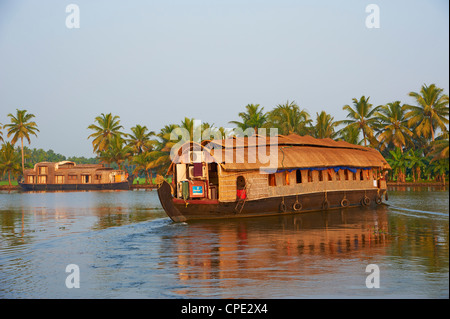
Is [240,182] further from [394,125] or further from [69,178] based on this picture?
[69,178]

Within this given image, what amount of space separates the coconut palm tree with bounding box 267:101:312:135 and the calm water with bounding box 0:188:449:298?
95.1 ft

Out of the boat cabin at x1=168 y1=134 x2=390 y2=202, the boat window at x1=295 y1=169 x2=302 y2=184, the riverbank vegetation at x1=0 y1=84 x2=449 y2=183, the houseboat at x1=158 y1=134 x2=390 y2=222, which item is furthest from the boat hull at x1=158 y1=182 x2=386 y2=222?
the riverbank vegetation at x1=0 y1=84 x2=449 y2=183

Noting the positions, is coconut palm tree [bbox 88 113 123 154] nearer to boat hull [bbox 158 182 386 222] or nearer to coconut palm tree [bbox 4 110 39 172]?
coconut palm tree [bbox 4 110 39 172]

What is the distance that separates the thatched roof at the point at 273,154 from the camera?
20.4m

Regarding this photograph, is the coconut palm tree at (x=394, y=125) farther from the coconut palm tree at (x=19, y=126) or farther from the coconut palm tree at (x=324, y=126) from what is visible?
the coconut palm tree at (x=19, y=126)

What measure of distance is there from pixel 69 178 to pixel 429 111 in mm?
42887

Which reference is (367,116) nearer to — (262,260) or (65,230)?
(65,230)

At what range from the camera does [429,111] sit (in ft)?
157

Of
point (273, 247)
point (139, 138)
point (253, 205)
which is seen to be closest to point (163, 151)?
point (139, 138)

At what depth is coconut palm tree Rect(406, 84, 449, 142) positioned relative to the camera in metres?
47.3

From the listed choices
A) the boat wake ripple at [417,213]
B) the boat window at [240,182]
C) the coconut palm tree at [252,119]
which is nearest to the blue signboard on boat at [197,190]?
the boat window at [240,182]

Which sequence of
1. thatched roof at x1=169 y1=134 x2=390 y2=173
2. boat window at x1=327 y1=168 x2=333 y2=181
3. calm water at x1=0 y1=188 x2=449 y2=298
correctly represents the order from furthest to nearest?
boat window at x1=327 y1=168 x2=333 y2=181 < thatched roof at x1=169 y1=134 x2=390 y2=173 < calm water at x1=0 y1=188 x2=449 y2=298

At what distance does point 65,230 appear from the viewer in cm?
1898
